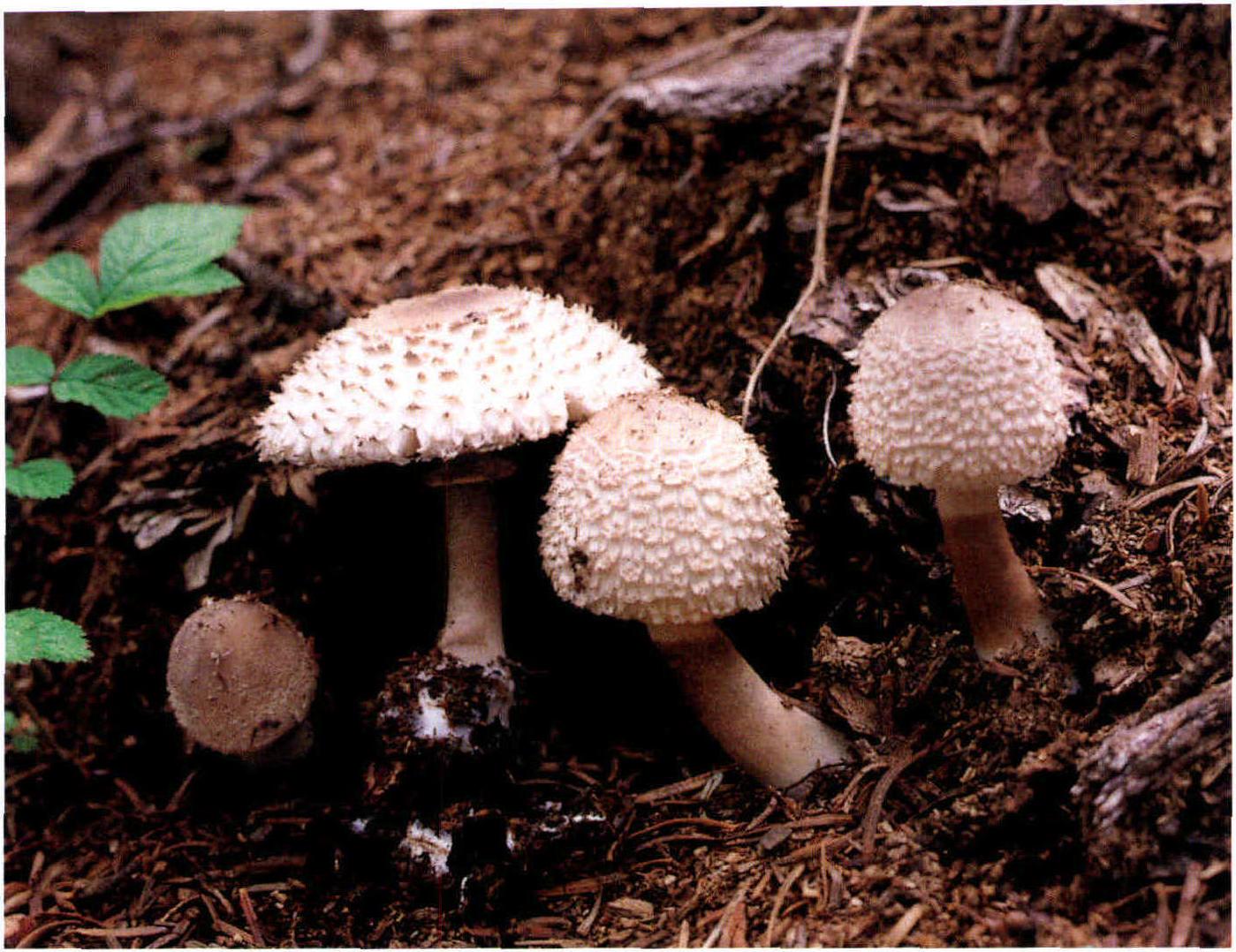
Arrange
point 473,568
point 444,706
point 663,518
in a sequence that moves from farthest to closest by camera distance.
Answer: point 473,568, point 444,706, point 663,518

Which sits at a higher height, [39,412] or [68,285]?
[68,285]

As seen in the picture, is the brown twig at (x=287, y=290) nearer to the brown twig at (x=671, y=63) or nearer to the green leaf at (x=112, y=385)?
the green leaf at (x=112, y=385)

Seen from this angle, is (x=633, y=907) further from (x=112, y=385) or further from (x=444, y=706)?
(x=112, y=385)

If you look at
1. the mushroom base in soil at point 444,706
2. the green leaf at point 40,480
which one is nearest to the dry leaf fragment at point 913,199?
the mushroom base in soil at point 444,706

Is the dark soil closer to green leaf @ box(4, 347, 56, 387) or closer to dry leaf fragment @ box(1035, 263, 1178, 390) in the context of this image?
dry leaf fragment @ box(1035, 263, 1178, 390)

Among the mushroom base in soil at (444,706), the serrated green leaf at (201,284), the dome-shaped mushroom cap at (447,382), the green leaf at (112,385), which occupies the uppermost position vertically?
the serrated green leaf at (201,284)

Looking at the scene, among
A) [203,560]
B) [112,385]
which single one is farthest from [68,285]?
[203,560]
